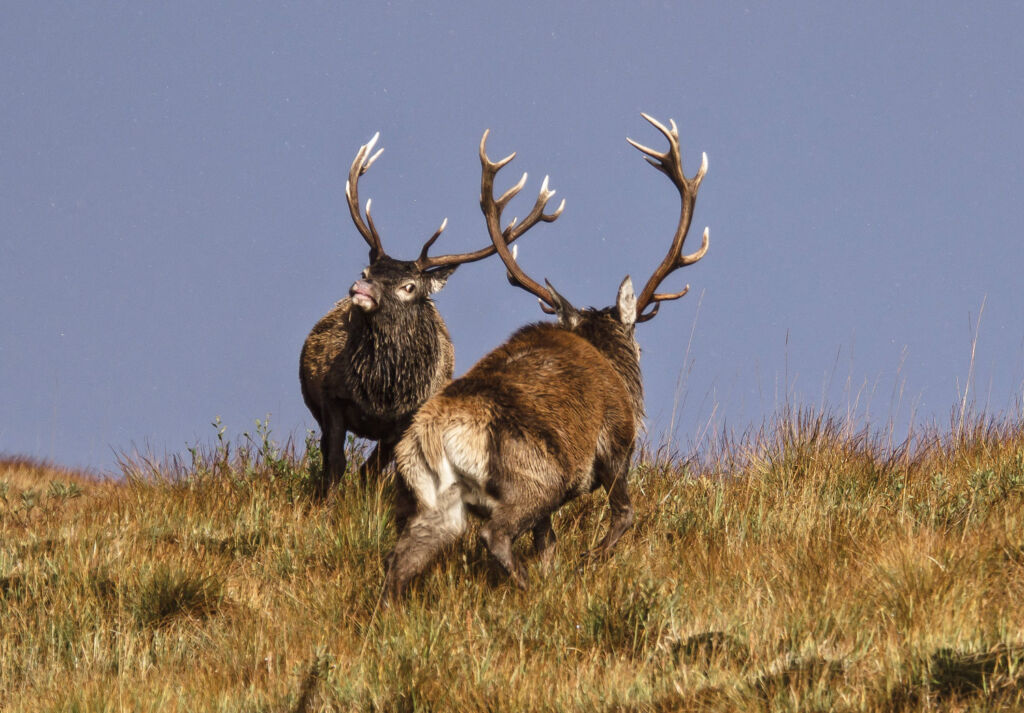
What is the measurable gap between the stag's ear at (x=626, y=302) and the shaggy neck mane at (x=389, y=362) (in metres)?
1.76

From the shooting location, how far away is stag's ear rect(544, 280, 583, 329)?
6.86 metres

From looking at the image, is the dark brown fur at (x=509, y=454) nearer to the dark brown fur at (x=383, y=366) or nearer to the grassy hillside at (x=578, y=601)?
the grassy hillside at (x=578, y=601)

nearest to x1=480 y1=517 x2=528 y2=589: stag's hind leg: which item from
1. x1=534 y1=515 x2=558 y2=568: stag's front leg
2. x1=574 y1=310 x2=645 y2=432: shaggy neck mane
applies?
x1=534 y1=515 x2=558 y2=568: stag's front leg

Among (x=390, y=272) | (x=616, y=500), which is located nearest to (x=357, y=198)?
(x=390, y=272)

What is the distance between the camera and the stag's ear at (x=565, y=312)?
6.86 metres

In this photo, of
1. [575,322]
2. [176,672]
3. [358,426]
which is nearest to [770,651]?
[176,672]

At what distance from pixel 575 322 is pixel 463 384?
155 centimetres

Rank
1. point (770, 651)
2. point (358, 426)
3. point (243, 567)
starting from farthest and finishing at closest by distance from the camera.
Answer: point (358, 426) < point (243, 567) < point (770, 651)

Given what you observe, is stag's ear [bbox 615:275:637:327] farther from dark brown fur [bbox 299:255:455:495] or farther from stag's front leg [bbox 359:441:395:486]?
stag's front leg [bbox 359:441:395:486]

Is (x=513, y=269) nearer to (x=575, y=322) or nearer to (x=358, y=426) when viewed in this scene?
(x=575, y=322)

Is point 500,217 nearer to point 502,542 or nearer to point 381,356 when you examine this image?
point 381,356

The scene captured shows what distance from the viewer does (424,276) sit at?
8219mm

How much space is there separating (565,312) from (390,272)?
5.40ft

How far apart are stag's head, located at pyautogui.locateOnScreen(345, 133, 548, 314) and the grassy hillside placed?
4.66 feet
